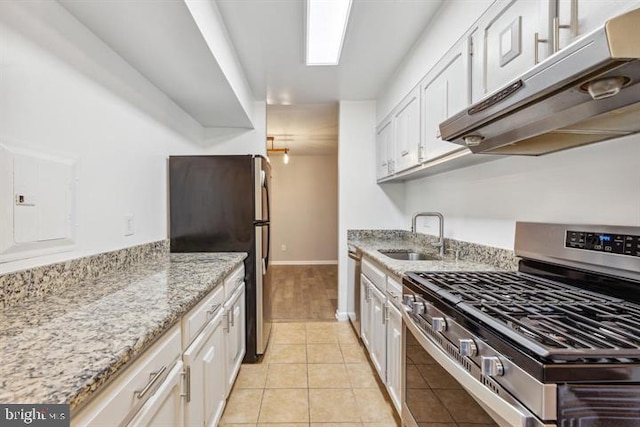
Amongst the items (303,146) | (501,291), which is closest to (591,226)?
(501,291)

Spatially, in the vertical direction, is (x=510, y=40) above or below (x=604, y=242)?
above

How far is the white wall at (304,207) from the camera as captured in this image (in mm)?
6645

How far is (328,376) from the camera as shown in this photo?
89.8 inches

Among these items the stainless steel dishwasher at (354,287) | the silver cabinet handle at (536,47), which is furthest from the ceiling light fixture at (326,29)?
the stainless steel dishwasher at (354,287)

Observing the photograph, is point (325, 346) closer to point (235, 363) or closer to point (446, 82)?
point (235, 363)

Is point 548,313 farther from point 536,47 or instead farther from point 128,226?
point 128,226

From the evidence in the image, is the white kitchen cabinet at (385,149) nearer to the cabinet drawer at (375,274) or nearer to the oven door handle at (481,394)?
the cabinet drawer at (375,274)

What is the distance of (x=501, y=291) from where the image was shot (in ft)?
3.83

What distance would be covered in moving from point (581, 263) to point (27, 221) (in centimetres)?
202

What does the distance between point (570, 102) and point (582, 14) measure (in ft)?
Answer: 0.77

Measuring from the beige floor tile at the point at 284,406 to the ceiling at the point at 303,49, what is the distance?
2325 mm

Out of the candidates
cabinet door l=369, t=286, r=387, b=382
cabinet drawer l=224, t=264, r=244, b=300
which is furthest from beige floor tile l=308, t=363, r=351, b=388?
cabinet drawer l=224, t=264, r=244, b=300

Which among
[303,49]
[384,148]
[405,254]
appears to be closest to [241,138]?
[303,49]
